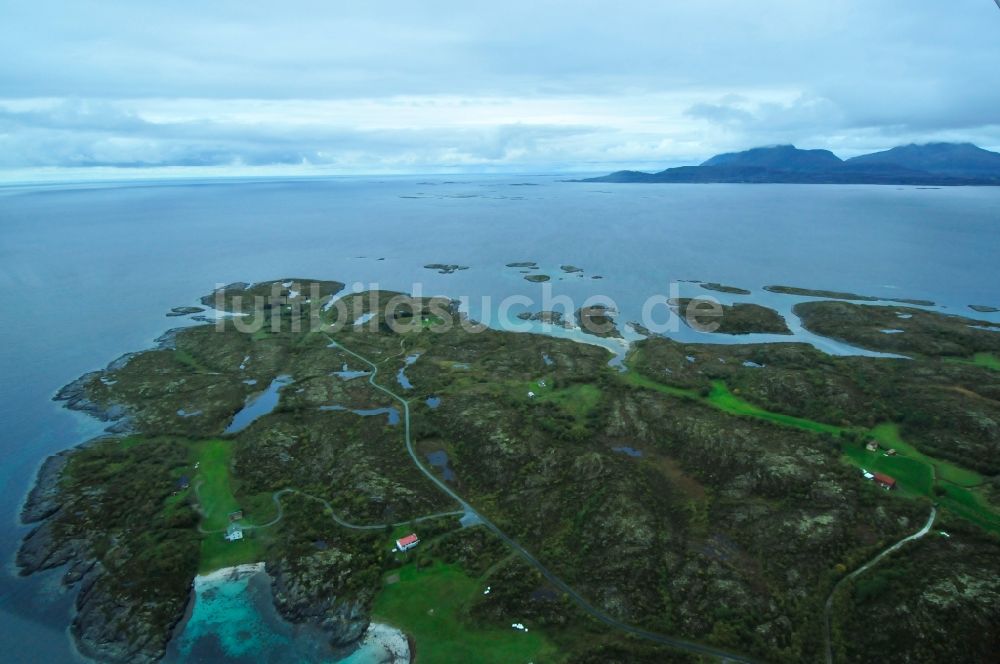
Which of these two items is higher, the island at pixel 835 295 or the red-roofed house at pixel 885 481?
the island at pixel 835 295

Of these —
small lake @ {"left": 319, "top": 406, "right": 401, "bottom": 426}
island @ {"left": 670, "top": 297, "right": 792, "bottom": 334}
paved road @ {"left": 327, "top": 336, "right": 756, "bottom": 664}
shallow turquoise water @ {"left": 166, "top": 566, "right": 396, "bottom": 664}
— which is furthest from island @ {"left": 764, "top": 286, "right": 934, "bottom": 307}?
shallow turquoise water @ {"left": 166, "top": 566, "right": 396, "bottom": 664}

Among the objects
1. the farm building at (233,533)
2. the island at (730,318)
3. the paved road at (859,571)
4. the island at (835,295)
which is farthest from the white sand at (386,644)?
the island at (835,295)

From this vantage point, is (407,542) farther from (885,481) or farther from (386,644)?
(885,481)

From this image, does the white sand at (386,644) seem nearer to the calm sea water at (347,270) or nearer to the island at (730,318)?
the calm sea water at (347,270)

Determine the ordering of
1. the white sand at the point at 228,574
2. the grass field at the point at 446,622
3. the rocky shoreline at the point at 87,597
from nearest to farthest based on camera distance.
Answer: the grass field at the point at 446,622
the rocky shoreline at the point at 87,597
the white sand at the point at 228,574

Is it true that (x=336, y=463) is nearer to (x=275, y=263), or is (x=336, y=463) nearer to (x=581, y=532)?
(x=581, y=532)
